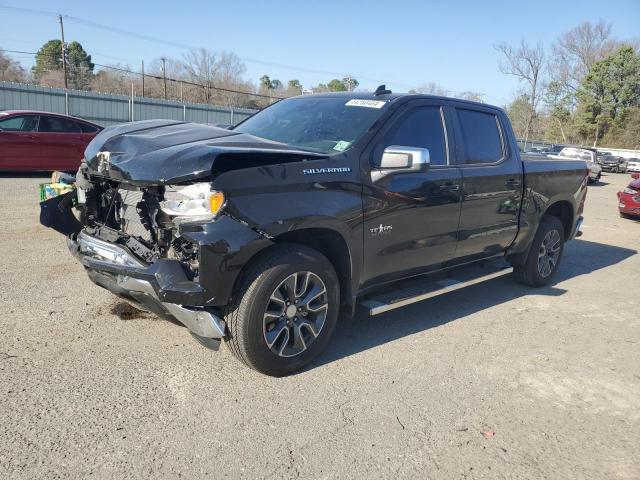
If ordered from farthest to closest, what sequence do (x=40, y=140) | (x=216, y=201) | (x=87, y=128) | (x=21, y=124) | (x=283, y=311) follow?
(x=87, y=128) → (x=40, y=140) → (x=21, y=124) → (x=283, y=311) → (x=216, y=201)

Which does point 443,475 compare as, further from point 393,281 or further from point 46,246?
point 46,246

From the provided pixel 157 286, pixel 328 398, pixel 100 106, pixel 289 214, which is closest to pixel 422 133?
pixel 289 214

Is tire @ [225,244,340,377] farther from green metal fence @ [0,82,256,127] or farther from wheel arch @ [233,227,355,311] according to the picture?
green metal fence @ [0,82,256,127]

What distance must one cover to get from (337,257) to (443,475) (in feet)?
5.45

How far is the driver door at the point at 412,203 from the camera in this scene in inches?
153

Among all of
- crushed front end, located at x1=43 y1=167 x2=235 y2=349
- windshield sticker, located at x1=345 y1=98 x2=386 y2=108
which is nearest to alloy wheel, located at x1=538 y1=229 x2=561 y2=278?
windshield sticker, located at x1=345 y1=98 x2=386 y2=108

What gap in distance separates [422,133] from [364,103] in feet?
1.80

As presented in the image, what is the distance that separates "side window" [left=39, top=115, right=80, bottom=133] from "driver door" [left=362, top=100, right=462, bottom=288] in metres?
10.7

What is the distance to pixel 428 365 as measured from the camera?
3977 millimetres

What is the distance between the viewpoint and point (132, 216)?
363cm

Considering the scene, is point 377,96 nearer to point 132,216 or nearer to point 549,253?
point 132,216

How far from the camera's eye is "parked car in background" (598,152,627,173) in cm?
3600

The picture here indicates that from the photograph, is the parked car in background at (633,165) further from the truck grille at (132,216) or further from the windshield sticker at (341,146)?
the truck grille at (132,216)

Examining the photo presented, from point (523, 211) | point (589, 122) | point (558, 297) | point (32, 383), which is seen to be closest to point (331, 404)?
point (32, 383)
